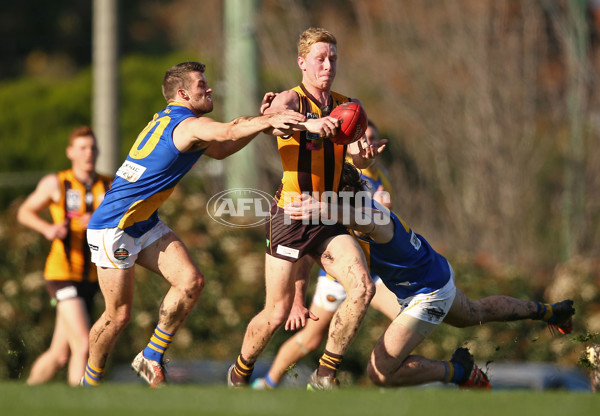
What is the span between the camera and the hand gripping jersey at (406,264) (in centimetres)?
716

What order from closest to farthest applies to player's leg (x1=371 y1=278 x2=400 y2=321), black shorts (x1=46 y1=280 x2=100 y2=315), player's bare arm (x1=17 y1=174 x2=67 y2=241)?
player's leg (x1=371 y1=278 x2=400 y2=321) → black shorts (x1=46 y1=280 x2=100 y2=315) → player's bare arm (x1=17 y1=174 x2=67 y2=241)

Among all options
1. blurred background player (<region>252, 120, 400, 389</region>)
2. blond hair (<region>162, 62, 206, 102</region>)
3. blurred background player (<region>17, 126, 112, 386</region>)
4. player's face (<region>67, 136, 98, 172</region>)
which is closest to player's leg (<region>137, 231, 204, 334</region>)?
blond hair (<region>162, 62, 206, 102</region>)

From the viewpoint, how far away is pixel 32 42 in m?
26.9

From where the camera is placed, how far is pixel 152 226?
24.2ft

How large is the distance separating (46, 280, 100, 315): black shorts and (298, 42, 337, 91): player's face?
11.4 feet

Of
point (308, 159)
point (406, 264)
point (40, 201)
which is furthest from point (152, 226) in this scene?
point (40, 201)

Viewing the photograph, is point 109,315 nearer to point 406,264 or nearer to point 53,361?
point 406,264

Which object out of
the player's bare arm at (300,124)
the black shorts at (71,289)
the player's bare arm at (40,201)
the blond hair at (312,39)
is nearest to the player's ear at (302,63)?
the blond hair at (312,39)

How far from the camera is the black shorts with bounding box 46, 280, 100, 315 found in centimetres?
926

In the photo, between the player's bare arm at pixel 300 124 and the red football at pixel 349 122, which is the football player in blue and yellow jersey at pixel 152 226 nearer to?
the player's bare arm at pixel 300 124

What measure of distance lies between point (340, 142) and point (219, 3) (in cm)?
1583

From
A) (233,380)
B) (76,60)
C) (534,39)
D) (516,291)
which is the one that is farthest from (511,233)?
(76,60)

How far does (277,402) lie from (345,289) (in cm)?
176

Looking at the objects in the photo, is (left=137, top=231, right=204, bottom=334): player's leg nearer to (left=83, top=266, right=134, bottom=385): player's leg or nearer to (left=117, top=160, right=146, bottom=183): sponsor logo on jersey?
(left=83, top=266, right=134, bottom=385): player's leg
